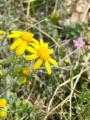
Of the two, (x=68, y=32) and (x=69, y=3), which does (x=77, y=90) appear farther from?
(x=69, y=3)

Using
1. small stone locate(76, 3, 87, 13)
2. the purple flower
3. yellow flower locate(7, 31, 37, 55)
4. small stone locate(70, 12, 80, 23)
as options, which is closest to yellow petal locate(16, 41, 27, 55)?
yellow flower locate(7, 31, 37, 55)

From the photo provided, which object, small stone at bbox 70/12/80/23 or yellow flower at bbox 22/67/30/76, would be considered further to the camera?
small stone at bbox 70/12/80/23

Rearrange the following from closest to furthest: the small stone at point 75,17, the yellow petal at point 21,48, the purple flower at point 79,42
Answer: the yellow petal at point 21,48
the purple flower at point 79,42
the small stone at point 75,17

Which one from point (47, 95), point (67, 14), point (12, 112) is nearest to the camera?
point (12, 112)

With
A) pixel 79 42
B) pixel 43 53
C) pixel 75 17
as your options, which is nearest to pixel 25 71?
pixel 43 53

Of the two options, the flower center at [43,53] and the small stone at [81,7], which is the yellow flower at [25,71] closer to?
the flower center at [43,53]

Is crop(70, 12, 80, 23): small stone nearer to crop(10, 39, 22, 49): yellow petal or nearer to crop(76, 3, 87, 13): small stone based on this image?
crop(76, 3, 87, 13): small stone

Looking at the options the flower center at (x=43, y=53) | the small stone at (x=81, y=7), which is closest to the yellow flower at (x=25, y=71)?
the flower center at (x=43, y=53)

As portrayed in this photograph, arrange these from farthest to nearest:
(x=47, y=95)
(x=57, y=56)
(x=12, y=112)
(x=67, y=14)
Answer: (x=67, y=14)
(x=57, y=56)
(x=47, y=95)
(x=12, y=112)

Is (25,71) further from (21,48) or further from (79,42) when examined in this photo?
(79,42)

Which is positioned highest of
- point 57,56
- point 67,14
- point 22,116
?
point 67,14

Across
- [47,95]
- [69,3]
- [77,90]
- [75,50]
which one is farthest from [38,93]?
[69,3]
